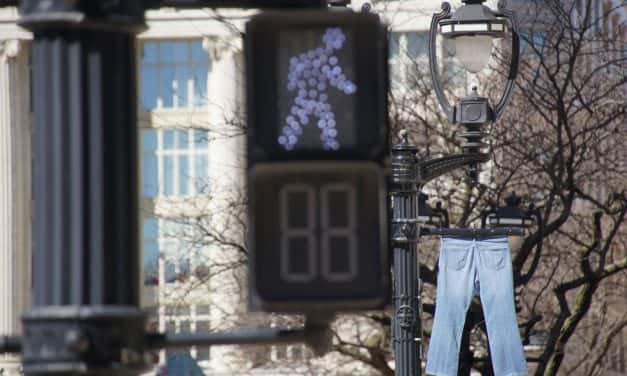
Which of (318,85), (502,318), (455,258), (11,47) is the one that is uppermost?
(11,47)

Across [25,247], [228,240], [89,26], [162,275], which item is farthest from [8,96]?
[89,26]

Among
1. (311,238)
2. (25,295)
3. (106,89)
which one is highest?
(106,89)

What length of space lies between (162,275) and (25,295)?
15916 millimetres

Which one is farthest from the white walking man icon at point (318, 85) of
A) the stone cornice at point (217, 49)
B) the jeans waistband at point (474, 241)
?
the stone cornice at point (217, 49)

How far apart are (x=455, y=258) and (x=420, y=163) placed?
377 cm

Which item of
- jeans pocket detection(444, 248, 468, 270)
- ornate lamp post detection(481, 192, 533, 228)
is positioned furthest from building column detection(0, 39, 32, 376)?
ornate lamp post detection(481, 192, 533, 228)

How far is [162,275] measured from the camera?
44.3 m

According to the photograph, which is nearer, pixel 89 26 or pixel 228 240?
pixel 89 26

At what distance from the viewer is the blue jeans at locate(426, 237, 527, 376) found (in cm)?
1883

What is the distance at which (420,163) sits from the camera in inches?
603

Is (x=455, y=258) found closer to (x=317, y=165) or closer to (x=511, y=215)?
(x=511, y=215)

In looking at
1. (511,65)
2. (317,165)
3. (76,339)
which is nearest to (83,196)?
(76,339)

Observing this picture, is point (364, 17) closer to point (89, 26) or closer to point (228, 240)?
point (89, 26)

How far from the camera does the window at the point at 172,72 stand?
55.4 metres
